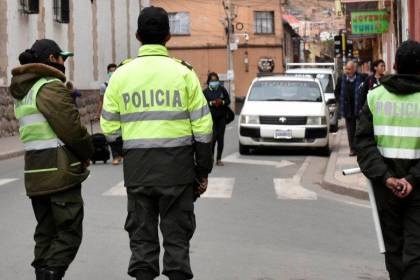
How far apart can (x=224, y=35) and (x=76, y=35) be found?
2923cm

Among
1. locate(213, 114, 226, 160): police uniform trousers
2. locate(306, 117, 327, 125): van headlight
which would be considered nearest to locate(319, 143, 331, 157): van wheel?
locate(306, 117, 327, 125): van headlight

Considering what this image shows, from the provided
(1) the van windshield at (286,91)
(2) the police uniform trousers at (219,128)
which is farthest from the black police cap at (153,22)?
(1) the van windshield at (286,91)

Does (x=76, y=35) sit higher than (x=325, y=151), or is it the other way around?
(x=76, y=35)

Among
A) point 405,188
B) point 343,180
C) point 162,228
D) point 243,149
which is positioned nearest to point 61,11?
point 243,149

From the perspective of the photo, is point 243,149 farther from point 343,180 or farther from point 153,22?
point 153,22

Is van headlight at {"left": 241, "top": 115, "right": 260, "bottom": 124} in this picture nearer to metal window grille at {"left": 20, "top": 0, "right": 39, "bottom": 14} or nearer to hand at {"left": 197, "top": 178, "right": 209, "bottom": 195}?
metal window grille at {"left": 20, "top": 0, "right": 39, "bottom": 14}

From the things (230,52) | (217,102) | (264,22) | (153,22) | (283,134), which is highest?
(264,22)

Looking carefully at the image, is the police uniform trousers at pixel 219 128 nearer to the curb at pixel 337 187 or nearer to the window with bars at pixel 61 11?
the curb at pixel 337 187

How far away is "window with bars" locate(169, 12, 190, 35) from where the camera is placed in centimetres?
6212

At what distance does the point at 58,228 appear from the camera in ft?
19.3

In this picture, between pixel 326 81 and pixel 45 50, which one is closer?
pixel 45 50

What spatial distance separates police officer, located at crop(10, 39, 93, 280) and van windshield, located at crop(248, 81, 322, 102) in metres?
13.6

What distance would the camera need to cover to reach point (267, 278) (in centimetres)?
692

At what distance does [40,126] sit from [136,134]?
2.59 ft
